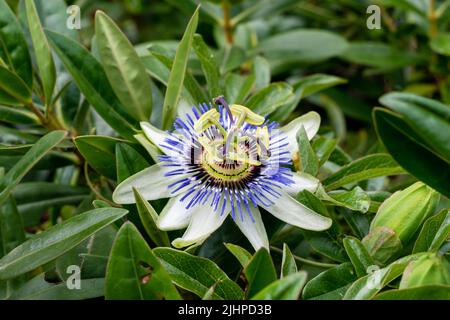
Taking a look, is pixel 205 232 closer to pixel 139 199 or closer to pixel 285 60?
Answer: pixel 139 199

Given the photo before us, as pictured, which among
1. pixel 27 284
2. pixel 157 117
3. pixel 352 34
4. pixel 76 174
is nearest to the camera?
pixel 27 284

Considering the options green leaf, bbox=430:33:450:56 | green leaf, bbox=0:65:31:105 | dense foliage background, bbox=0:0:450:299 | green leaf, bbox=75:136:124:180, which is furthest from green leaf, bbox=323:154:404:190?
green leaf, bbox=430:33:450:56

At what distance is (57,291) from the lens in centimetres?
120

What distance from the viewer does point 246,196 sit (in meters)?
1.30

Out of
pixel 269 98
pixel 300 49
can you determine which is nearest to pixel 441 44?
pixel 300 49

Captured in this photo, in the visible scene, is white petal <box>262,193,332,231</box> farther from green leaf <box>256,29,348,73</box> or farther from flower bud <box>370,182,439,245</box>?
green leaf <box>256,29,348,73</box>

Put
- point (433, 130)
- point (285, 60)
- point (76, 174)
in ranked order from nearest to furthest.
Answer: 1. point (433, 130)
2. point (76, 174)
3. point (285, 60)

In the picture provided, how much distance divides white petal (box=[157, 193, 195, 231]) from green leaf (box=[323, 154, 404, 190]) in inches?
11.5

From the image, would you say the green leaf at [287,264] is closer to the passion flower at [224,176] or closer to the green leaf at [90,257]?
the passion flower at [224,176]

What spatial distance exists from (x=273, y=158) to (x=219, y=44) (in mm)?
965

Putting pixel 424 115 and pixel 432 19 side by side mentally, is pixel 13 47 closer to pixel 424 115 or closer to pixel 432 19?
pixel 424 115

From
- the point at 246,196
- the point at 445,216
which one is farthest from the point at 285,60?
the point at 445,216

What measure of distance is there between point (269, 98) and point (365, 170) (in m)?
0.30

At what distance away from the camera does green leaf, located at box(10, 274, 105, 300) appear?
1.19 metres
